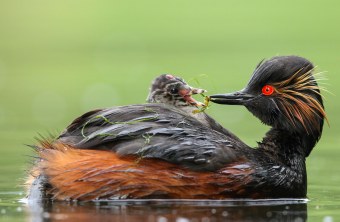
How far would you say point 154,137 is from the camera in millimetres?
10375

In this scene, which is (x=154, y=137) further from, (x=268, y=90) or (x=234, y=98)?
(x=268, y=90)

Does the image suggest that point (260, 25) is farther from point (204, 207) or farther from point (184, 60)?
point (204, 207)

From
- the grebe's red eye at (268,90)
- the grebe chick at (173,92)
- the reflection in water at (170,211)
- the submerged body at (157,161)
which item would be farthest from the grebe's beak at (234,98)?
the reflection in water at (170,211)

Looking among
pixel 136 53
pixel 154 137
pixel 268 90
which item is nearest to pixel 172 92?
pixel 268 90

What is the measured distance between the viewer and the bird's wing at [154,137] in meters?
10.3

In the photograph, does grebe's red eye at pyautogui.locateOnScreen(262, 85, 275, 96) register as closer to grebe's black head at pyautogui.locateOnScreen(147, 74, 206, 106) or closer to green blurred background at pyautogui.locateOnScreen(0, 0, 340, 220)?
grebe's black head at pyautogui.locateOnScreen(147, 74, 206, 106)

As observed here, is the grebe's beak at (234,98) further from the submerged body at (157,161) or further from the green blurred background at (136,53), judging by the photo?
the green blurred background at (136,53)

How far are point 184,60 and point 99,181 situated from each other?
51.3ft

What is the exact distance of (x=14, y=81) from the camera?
945 inches

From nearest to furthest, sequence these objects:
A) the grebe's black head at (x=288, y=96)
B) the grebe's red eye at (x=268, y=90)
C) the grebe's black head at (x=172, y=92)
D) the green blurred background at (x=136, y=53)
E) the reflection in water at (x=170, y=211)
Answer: the reflection in water at (x=170, y=211) < the grebe's black head at (x=288, y=96) < the grebe's red eye at (x=268, y=90) < the grebe's black head at (x=172, y=92) < the green blurred background at (x=136, y=53)

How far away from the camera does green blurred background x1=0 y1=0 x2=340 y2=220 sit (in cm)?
1753

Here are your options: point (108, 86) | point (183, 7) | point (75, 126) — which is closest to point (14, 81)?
point (108, 86)

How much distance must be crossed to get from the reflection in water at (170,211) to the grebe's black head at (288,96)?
3.13ft

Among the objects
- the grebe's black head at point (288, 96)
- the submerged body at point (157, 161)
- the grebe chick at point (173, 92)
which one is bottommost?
the submerged body at point (157, 161)
